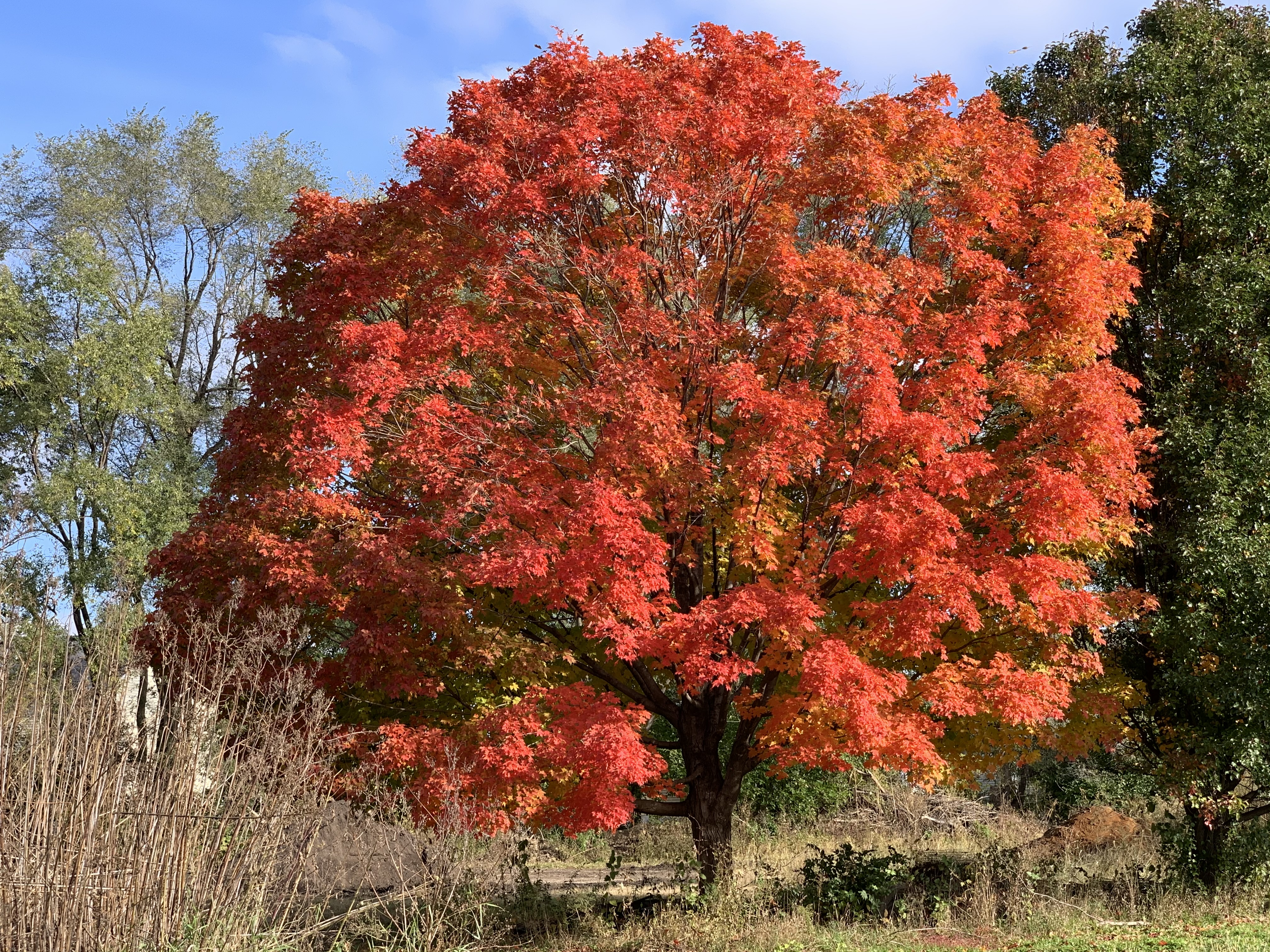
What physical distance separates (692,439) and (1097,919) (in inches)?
271

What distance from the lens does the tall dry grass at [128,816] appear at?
6.85 meters

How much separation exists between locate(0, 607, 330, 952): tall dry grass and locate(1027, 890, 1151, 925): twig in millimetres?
8375

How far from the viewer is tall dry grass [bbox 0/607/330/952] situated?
22.5ft

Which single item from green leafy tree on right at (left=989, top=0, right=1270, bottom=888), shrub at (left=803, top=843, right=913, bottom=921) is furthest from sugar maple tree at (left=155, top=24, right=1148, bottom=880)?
shrub at (left=803, top=843, right=913, bottom=921)

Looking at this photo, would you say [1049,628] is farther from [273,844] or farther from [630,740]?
[273,844]

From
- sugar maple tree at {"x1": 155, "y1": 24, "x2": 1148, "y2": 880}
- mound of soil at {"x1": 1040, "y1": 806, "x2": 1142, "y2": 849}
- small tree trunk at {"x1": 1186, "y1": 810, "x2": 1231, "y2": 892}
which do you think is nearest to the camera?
sugar maple tree at {"x1": 155, "y1": 24, "x2": 1148, "y2": 880}

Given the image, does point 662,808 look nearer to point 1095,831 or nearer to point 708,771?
point 708,771

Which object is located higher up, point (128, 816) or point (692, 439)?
point (692, 439)

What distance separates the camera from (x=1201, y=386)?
44.7 feet

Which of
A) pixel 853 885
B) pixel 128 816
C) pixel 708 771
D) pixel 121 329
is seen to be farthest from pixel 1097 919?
pixel 121 329

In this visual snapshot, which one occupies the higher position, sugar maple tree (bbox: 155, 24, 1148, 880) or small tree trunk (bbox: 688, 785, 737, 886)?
sugar maple tree (bbox: 155, 24, 1148, 880)

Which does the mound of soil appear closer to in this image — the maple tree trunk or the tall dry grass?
the maple tree trunk

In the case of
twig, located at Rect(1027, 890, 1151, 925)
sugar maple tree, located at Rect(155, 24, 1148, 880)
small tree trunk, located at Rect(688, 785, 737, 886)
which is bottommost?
twig, located at Rect(1027, 890, 1151, 925)

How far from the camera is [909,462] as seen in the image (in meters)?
11.7
